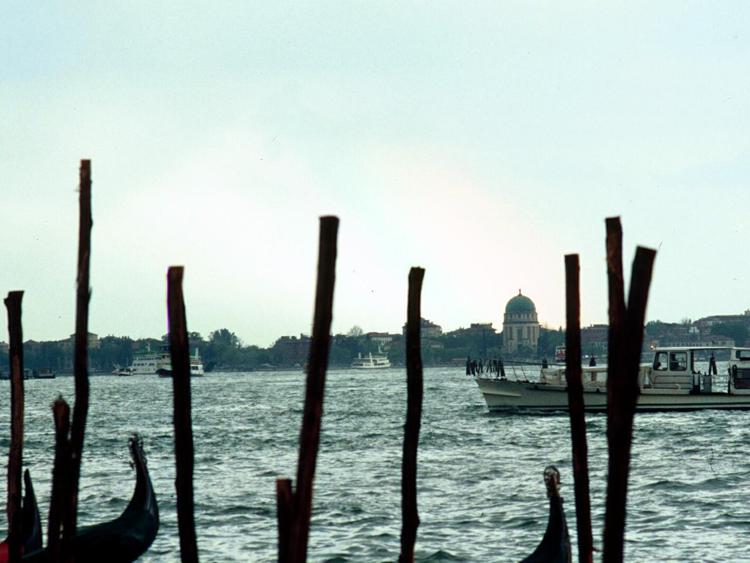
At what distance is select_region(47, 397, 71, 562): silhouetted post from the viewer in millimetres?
10000

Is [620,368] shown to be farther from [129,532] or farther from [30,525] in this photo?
[30,525]

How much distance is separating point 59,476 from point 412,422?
297 cm

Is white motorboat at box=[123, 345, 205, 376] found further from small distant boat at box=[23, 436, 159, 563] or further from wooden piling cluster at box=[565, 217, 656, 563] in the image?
→ wooden piling cluster at box=[565, 217, 656, 563]

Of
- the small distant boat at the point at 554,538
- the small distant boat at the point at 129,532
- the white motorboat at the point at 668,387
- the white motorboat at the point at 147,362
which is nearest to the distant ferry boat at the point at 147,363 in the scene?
the white motorboat at the point at 147,362

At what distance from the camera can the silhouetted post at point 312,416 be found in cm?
806

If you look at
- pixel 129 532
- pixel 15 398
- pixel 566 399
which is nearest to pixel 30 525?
pixel 129 532

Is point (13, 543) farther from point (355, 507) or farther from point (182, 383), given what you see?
point (355, 507)

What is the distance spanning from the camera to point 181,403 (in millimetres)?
9969

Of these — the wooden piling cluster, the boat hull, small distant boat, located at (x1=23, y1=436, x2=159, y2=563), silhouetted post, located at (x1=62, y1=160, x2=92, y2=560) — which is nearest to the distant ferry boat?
the boat hull

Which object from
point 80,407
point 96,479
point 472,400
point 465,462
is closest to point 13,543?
point 80,407

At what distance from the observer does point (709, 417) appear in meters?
42.8

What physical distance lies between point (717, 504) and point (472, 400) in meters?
44.6

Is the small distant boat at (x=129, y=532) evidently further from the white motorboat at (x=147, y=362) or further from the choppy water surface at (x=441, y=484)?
the white motorboat at (x=147, y=362)

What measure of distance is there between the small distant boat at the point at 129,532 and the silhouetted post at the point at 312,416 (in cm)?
432
